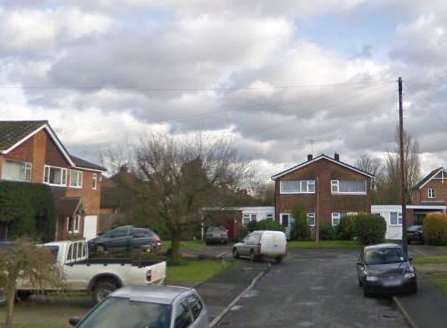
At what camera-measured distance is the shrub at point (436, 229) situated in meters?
48.8


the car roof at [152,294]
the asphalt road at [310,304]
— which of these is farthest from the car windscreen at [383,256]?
the car roof at [152,294]

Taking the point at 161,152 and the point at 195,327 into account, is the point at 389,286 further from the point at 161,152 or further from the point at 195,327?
the point at 161,152

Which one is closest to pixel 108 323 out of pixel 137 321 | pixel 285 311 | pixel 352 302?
pixel 137 321

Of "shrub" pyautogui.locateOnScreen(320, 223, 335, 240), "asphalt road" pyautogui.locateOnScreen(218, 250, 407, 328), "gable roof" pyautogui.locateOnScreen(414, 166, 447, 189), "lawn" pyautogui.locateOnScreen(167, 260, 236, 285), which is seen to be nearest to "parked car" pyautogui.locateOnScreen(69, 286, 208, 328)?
"asphalt road" pyautogui.locateOnScreen(218, 250, 407, 328)

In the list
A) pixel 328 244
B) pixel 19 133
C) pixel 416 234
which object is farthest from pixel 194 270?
pixel 416 234

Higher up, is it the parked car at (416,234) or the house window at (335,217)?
the house window at (335,217)

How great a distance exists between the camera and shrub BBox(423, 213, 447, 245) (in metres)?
48.8

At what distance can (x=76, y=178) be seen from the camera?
152 ft

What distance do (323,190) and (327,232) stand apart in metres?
4.93

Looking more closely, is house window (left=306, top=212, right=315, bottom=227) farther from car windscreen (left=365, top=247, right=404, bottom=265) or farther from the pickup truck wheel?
the pickup truck wheel

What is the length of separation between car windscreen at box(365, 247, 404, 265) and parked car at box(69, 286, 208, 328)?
14197 mm

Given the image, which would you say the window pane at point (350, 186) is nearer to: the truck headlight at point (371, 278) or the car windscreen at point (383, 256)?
the car windscreen at point (383, 256)

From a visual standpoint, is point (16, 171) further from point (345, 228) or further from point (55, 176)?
point (345, 228)

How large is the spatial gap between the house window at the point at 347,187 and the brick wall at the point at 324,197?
1.00ft
